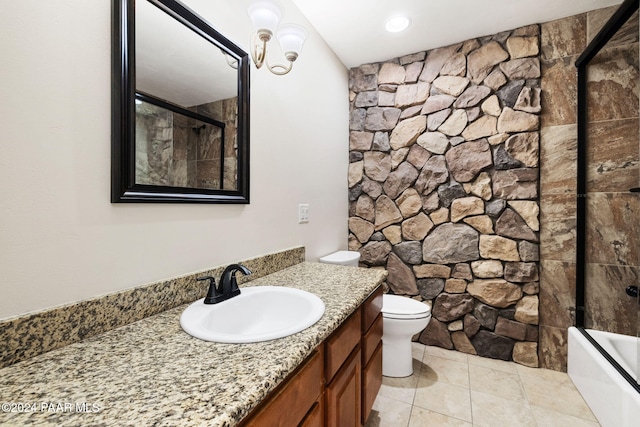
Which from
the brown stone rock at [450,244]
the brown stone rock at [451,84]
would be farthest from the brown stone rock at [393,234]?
the brown stone rock at [451,84]

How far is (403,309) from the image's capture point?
6.41 ft

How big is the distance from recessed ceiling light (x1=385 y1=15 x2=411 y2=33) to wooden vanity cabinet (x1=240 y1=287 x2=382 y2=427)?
1835 millimetres

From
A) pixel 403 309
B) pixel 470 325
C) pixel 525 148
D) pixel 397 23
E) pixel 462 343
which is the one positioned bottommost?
pixel 462 343

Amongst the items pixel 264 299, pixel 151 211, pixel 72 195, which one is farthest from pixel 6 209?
pixel 264 299

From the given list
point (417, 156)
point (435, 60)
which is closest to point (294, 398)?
point (417, 156)

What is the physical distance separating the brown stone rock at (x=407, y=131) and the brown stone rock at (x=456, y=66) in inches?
15.4

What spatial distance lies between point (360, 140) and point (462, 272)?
1430 millimetres

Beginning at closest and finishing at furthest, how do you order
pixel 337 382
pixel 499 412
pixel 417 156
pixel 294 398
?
pixel 294 398 → pixel 337 382 → pixel 499 412 → pixel 417 156

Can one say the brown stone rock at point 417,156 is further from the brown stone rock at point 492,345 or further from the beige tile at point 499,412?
the beige tile at point 499,412

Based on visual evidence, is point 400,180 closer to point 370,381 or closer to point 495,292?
point 495,292

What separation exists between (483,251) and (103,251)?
236 centimetres

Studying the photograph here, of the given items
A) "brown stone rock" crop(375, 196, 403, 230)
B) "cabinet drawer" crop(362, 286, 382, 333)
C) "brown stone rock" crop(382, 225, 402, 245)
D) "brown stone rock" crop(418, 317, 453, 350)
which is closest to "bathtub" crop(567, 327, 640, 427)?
"brown stone rock" crop(418, 317, 453, 350)

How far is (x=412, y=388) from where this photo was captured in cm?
186

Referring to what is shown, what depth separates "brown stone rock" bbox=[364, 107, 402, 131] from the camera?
2.53 m
